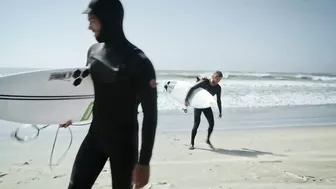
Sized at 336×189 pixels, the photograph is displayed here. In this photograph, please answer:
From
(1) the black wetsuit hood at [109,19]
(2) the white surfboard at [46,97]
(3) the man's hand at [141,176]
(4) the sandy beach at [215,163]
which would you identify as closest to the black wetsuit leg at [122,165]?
(3) the man's hand at [141,176]

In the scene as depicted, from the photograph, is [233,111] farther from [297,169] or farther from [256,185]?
[256,185]

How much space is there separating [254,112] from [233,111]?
0.77 meters

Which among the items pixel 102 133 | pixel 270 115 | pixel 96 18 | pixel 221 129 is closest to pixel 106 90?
pixel 102 133

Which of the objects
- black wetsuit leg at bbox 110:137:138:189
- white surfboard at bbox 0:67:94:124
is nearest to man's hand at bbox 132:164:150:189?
black wetsuit leg at bbox 110:137:138:189

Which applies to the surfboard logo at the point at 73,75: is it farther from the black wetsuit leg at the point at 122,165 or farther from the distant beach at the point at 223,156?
the distant beach at the point at 223,156

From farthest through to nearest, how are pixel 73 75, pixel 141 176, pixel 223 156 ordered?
pixel 223 156
pixel 73 75
pixel 141 176

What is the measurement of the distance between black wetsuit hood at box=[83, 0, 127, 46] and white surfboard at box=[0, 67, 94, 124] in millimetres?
1177

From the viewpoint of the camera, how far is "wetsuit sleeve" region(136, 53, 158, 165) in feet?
6.82

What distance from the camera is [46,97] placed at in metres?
3.71

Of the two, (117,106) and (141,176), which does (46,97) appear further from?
(141,176)

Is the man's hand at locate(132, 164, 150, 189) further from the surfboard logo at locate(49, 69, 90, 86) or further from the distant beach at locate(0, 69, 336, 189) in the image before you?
the distant beach at locate(0, 69, 336, 189)

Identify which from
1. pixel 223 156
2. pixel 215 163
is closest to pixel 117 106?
pixel 215 163

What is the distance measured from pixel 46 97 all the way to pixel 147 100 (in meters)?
2.04

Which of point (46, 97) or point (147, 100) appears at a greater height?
point (147, 100)
